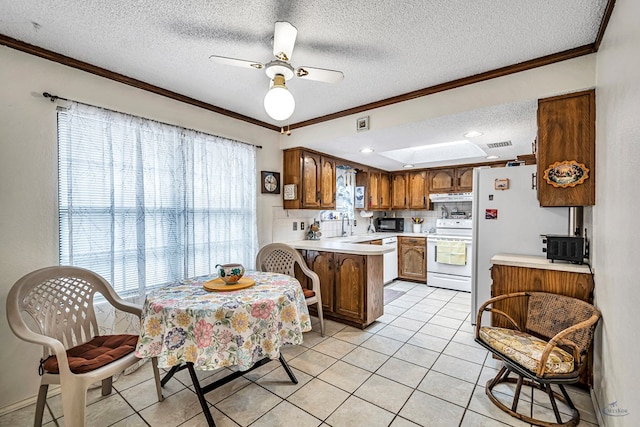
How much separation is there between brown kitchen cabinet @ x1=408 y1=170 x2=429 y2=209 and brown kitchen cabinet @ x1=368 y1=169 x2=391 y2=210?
451 mm

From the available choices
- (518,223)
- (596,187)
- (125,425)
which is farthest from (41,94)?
(518,223)

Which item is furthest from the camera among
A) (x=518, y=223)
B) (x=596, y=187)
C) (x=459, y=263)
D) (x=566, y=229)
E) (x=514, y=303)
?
(x=459, y=263)

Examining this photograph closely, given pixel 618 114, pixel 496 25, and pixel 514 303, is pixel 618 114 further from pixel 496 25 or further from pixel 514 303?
pixel 514 303

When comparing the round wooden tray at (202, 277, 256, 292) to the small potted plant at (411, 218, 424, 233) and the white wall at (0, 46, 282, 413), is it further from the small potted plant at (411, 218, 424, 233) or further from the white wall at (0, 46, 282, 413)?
the small potted plant at (411, 218, 424, 233)

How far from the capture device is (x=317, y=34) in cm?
179

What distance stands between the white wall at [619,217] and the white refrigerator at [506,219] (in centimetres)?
95

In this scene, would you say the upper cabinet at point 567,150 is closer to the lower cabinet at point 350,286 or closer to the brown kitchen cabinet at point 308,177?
the lower cabinet at point 350,286

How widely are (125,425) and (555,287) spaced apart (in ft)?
10.0

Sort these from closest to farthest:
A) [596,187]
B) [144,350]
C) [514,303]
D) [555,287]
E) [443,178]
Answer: [144,350] → [596,187] → [555,287] → [514,303] → [443,178]

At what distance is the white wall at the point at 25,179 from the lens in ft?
6.14

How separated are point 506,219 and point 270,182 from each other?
2.69m

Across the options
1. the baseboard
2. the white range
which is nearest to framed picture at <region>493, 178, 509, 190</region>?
the white range

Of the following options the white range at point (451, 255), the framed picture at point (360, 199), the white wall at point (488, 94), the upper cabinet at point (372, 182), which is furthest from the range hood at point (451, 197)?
the white wall at point (488, 94)

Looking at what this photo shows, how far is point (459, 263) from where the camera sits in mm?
4555
